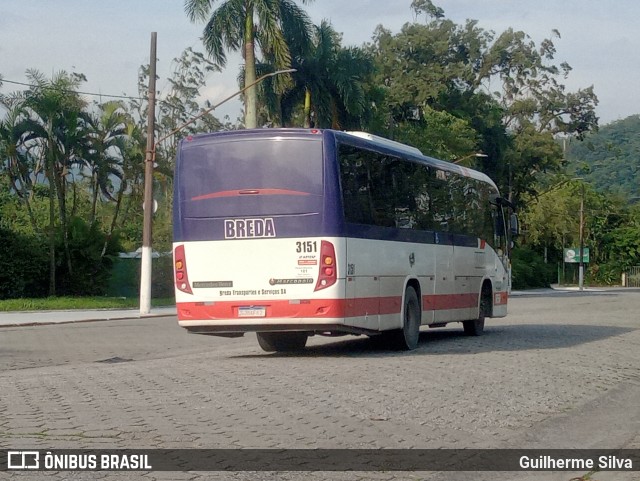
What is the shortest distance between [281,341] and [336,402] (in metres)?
8.10

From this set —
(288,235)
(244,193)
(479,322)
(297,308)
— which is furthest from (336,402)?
(479,322)

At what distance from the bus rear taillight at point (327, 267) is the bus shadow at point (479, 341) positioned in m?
1.66

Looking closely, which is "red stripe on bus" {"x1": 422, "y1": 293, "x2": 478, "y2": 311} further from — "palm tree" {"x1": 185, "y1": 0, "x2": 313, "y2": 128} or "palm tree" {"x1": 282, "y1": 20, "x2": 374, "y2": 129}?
"palm tree" {"x1": 282, "y1": 20, "x2": 374, "y2": 129}

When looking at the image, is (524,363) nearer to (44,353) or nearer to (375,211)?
(375,211)

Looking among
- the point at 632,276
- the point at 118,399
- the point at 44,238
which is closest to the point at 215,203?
A: the point at 118,399

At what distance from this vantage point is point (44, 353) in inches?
795

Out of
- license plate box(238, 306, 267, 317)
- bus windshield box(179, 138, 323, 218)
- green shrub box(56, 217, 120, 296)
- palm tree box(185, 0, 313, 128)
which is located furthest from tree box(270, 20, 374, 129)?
license plate box(238, 306, 267, 317)

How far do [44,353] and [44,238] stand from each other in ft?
91.3

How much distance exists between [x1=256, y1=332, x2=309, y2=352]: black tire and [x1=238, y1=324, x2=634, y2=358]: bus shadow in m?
→ 0.21

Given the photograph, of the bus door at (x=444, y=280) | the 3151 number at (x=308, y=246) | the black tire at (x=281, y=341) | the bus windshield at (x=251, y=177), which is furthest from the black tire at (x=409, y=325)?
the bus windshield at (x=251, y=177)

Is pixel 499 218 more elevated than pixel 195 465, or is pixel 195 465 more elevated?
pixel 499 218

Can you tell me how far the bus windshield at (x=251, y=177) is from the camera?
1636 centimetres

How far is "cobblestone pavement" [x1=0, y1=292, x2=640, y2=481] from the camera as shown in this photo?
8680mm

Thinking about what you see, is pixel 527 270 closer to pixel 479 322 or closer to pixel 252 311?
pixel 479 322
